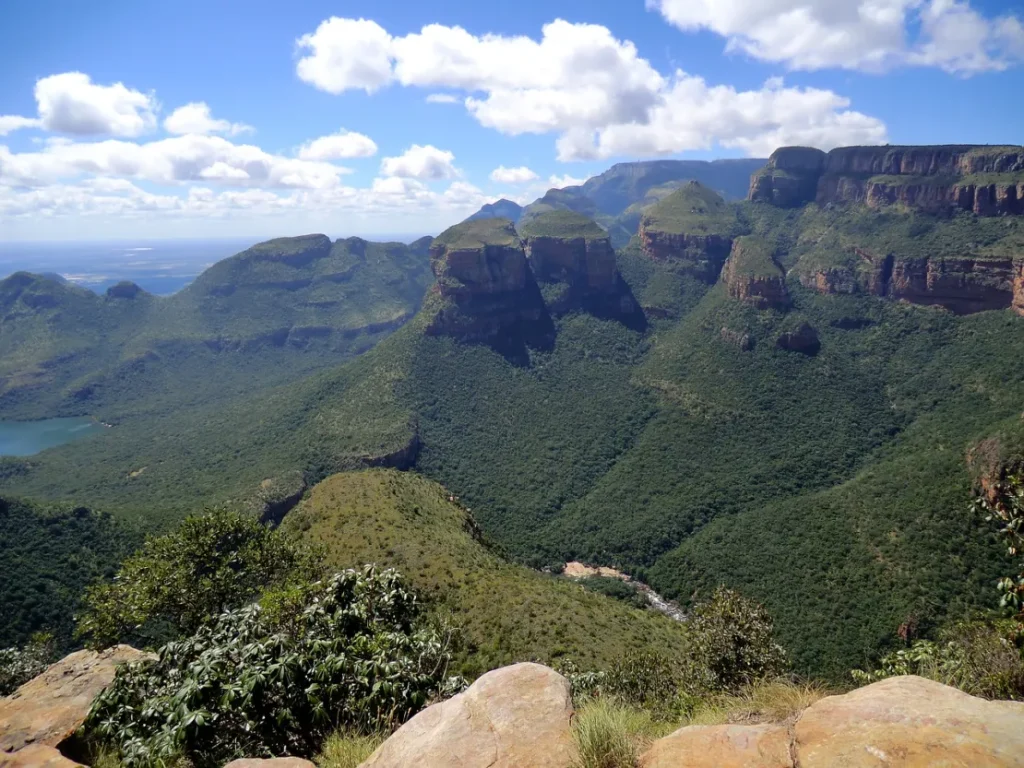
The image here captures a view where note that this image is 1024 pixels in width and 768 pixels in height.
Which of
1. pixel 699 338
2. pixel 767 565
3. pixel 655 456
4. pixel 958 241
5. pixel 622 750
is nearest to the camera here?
pixel 622 750

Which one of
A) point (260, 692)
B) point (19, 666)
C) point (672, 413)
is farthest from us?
point (672, 413)

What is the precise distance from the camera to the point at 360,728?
1201 centimetres

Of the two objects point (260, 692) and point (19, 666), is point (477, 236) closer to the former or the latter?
point (19, 666)

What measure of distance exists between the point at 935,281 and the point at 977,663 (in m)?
121

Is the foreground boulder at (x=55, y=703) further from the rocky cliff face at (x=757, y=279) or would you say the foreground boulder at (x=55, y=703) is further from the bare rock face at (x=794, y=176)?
the bare rock face at (x=794, y=176)

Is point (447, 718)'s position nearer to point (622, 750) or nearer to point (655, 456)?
point (622, 750)

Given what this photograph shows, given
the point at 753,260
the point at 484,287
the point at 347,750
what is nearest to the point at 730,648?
the point at 347,750

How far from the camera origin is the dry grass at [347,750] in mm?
10750

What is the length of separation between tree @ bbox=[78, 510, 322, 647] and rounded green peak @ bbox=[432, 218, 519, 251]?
11300 cm

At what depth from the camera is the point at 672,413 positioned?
103 m

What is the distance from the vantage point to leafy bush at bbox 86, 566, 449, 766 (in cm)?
1086

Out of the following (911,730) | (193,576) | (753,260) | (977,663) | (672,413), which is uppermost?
(753,260)

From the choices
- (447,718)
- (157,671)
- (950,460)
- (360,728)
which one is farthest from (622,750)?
(950,460)

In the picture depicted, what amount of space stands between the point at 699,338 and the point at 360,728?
118 m
